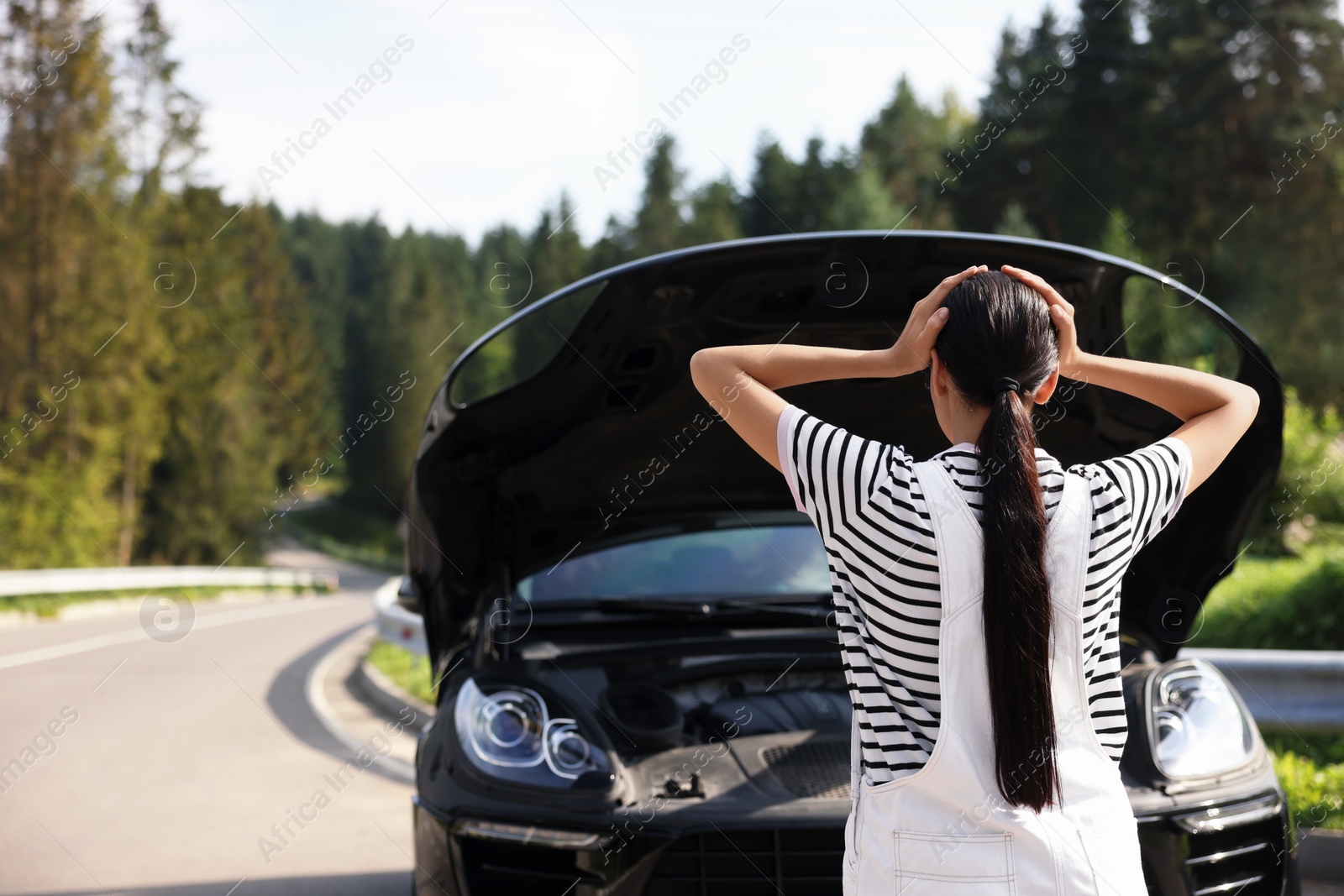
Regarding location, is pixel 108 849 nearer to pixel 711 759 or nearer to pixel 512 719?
pixel 512 719

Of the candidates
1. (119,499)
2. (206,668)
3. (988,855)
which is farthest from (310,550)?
(988,855)

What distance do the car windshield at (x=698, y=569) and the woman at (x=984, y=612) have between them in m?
2.31

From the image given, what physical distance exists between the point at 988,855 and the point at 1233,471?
209 cm

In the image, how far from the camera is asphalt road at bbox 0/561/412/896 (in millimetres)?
4492

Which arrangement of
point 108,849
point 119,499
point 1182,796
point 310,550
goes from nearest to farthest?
point 1182,796, point 108,849, point 119,499, point 310,550

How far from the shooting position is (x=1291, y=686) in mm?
4676

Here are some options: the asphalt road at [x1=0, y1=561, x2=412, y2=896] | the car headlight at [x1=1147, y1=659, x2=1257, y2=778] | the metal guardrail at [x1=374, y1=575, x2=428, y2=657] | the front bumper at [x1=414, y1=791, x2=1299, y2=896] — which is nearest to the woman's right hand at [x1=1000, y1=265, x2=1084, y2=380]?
the front bumper at [x1=414, y1=791, x2=1299, y2=896]

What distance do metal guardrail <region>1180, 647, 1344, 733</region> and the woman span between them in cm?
356

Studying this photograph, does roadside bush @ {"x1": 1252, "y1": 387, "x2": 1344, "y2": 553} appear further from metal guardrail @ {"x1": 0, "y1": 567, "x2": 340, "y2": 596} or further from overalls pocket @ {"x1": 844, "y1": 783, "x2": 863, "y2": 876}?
metal guardrail @ {"x1": 0, "y1": 567, "x2": 340, "y2": 596}

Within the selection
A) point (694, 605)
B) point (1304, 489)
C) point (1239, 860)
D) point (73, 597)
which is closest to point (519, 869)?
point (694, 605)

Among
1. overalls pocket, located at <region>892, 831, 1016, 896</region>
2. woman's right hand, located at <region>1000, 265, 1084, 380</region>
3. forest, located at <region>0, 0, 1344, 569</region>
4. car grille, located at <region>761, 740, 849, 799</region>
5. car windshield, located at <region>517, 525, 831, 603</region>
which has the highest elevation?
forest, located at <region>0, 0, 1344, 569</region>

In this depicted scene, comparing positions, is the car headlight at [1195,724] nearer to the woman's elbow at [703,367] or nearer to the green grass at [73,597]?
the woman's elbow at [703,367]

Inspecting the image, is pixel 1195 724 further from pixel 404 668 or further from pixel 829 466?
pixel 404 668

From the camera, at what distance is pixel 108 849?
189 inches
